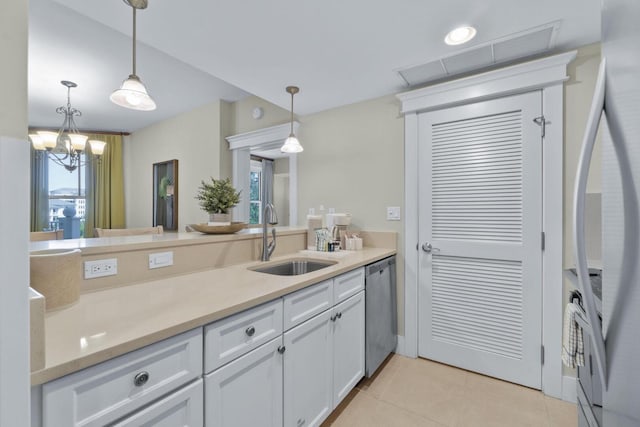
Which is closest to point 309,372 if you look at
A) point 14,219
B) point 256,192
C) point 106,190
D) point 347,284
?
point 347,284

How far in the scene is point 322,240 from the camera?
2398 mm

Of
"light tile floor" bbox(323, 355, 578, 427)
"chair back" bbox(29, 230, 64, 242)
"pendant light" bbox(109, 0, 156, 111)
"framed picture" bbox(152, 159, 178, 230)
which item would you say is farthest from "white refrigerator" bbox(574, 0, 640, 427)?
"framed picture" bbox(152, 159, 178, 230)

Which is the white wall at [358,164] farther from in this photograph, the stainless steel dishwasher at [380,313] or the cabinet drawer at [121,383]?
the cabinet drawer at [121,383]

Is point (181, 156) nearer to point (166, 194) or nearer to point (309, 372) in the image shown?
point (166, 194)

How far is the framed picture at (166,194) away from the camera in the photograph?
407 cm

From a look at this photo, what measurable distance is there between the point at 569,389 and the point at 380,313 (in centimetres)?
126

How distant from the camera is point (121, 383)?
2.42 ft

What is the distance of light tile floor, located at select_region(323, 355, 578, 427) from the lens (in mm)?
1667

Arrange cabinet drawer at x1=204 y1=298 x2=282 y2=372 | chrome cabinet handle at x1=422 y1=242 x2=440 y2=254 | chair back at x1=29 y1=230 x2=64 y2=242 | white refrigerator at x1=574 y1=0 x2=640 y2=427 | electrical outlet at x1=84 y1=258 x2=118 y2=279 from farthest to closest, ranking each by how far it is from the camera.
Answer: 1. chair back at x1=29 y1=230 x2=64 y2=242
2. chrome cabinet handle at x1=422 y1=242 x2=440 y2=254
3. electrical outlet at x1=84 y1=258 x2=118 y2=279
4. cabinet drawer at x1=204 y1=298 x2=282 y2=372
5. white refrigerator at x1=574 y1=0 x2=640 y2=427

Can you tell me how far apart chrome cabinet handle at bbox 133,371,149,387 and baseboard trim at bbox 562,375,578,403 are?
2418 mm

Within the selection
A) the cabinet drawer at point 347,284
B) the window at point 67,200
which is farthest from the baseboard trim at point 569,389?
the window at point 67,200

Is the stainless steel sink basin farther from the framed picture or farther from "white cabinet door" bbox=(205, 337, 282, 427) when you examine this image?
the framed picture

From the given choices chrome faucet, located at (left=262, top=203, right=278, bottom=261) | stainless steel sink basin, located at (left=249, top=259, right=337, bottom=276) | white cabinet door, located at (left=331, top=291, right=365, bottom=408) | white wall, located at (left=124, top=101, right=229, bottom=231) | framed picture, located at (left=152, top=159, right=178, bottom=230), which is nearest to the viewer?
white cabinet door, located at (left=331, top=291, right=365, bottom=408)

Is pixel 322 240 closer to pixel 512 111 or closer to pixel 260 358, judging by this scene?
pixel 260 358
